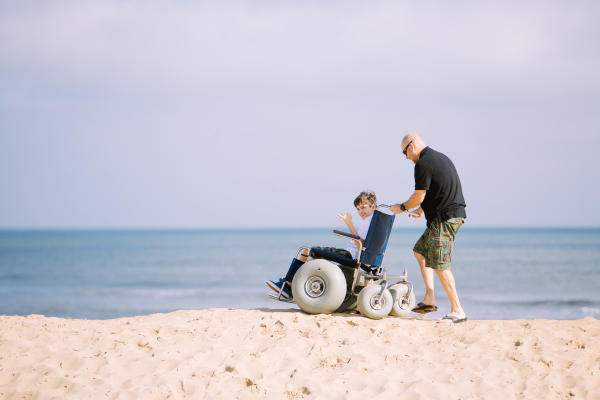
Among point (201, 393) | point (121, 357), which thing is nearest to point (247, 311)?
point (121, 357)

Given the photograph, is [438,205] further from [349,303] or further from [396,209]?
[349,303]

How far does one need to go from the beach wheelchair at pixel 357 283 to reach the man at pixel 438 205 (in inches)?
16.2

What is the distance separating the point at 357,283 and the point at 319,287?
47 cm

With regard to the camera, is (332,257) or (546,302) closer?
(332,257)

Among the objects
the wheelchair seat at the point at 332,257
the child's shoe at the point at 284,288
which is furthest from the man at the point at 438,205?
the child's shoe at the point at 284,288

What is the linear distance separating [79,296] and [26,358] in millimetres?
11618

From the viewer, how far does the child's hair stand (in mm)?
Answer: 6547

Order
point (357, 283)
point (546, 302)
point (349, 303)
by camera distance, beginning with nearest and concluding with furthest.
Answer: point (357, 283) → point (349, 303) → point (546, 302)

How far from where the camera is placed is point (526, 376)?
452cm

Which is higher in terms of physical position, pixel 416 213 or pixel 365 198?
pixel 365 198

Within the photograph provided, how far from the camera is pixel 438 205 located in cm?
597

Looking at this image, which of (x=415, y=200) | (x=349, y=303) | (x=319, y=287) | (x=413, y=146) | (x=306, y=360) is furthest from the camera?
(x=349, y=303)

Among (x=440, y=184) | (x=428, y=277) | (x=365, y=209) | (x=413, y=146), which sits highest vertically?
(x=413, y=146)

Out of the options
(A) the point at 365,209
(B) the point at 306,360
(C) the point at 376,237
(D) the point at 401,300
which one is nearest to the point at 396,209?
(C) the point at 376,237
